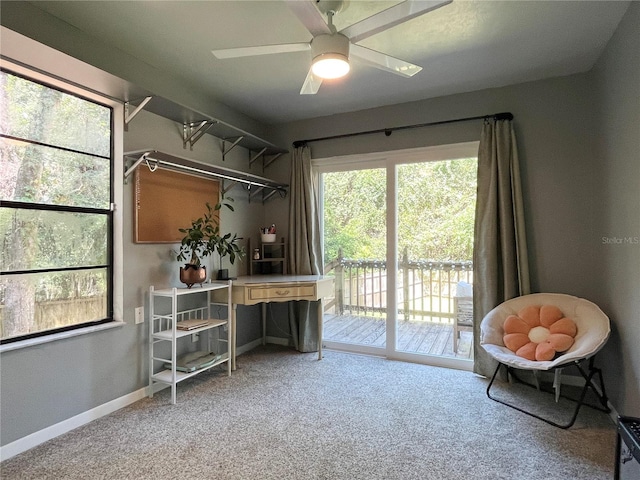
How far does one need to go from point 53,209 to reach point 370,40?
2273 millimetres

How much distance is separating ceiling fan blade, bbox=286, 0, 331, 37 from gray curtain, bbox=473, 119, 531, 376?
1923mm

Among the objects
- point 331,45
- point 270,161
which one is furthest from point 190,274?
point 331,45

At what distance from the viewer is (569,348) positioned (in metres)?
2.37

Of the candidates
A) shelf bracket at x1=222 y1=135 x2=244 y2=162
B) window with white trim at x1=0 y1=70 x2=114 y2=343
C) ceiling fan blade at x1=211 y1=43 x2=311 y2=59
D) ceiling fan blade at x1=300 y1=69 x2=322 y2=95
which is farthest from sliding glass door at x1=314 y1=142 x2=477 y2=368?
window with white trim at x1=0 y1=70 x2=114 y2=343

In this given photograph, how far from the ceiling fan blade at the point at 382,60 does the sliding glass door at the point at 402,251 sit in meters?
1.44

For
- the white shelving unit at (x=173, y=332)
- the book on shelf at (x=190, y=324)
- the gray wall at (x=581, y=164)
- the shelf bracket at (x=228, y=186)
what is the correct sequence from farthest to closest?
the shelf bracket at (x=228, y=186) < the book on shelf at (x=190, y=324) < the white shelving unit at (x=173, y=332) < the gray wall at (x=581, y=164)

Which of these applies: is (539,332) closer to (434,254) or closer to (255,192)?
(434,254)

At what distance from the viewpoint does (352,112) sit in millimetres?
3643

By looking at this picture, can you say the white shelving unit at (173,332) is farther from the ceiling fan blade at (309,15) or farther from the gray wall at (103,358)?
the ceiling fan blade at (309,15)

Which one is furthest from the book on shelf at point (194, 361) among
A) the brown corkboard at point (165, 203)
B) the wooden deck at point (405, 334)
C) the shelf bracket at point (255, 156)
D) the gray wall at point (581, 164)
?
the gray wall at point (581, 164)

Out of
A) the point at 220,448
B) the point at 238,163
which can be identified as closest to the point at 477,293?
the point at 220,448

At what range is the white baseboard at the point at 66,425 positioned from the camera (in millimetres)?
1900

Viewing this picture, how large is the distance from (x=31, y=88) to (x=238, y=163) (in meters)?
1.83

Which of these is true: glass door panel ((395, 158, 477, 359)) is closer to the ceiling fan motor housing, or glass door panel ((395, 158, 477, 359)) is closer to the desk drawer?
the desk drawer
